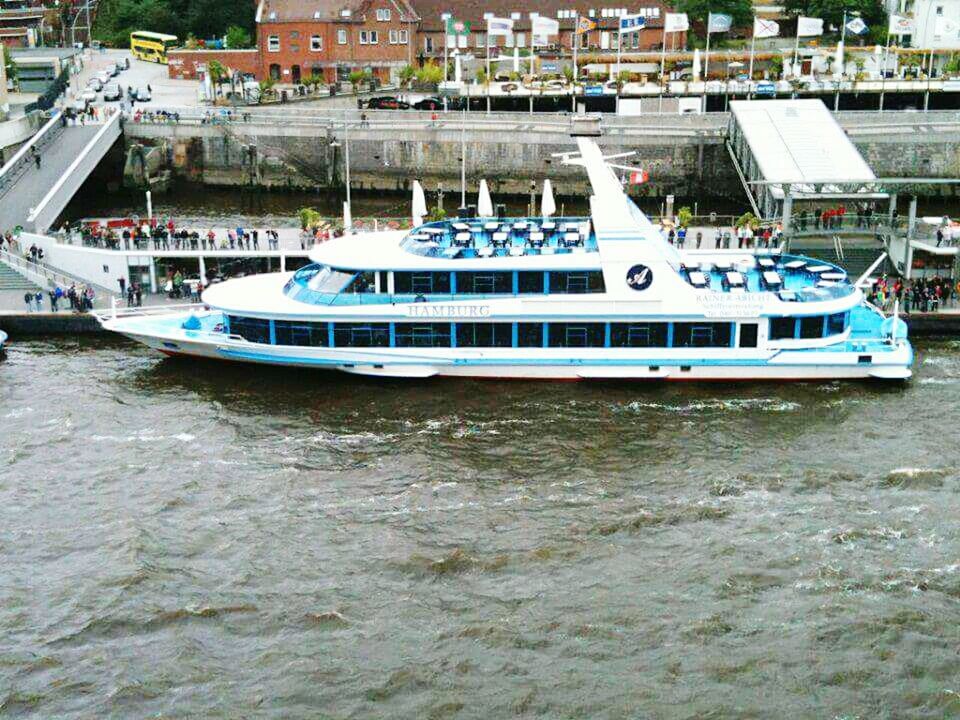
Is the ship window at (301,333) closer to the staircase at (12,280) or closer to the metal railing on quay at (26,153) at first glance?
the staircase at (12,280)

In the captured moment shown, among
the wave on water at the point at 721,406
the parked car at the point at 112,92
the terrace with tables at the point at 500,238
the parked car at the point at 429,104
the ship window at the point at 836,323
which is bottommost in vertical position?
the wave on water at the point at 721,406

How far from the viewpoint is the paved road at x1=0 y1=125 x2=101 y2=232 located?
65625 mm

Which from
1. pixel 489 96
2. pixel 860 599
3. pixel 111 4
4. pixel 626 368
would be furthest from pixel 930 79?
pixel 111 4

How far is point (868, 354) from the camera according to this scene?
151ft

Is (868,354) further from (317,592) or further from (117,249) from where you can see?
(117,249)

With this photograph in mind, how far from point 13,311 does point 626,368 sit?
85.2 ft

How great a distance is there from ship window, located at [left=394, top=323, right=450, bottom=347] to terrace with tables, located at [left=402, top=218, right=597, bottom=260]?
268 cm

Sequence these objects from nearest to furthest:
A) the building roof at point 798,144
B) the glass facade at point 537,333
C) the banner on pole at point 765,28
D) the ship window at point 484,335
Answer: the glass facade at point 537,333, the ship window at point 484,335, the building roof at point 798,144, the banner on pole at point 765,28

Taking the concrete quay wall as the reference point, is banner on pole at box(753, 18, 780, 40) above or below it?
above

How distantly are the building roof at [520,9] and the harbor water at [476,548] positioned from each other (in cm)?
7125

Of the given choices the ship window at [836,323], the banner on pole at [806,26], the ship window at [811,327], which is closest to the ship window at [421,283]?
the ship window at [811,327]

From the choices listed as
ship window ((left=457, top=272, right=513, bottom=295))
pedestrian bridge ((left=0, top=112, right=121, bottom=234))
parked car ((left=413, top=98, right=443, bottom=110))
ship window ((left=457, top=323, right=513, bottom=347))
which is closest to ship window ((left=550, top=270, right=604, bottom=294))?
ship window ((left=457, top=272, right=513, bottom=295))

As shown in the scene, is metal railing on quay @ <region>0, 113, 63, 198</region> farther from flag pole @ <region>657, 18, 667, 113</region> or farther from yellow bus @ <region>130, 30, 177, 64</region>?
flag pole @ <region>657, 18, 667, 113</region>

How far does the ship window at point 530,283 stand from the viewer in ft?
154
